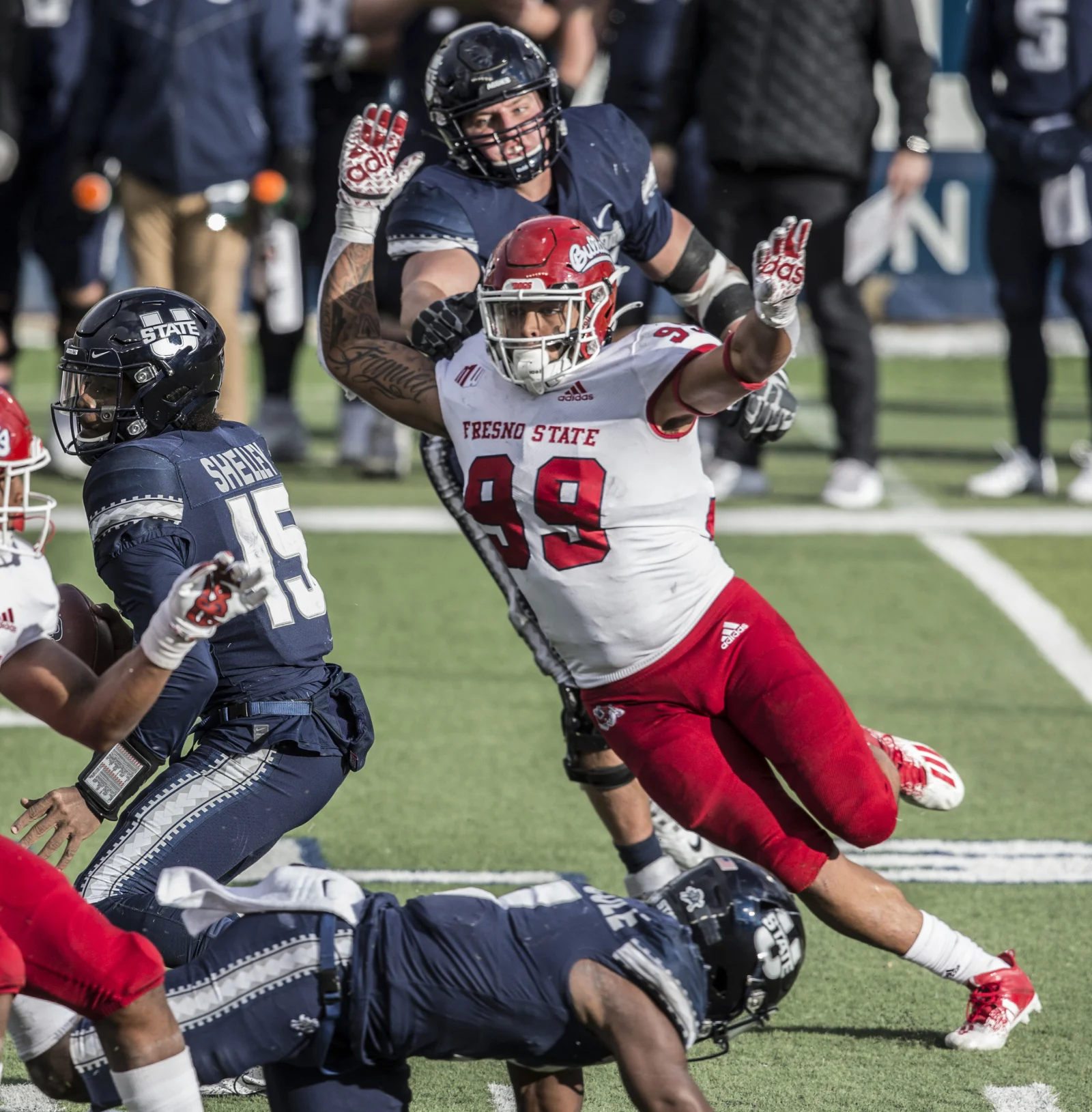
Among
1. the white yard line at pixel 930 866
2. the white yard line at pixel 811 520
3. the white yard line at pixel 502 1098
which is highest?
the white yard line at pixel 502 1098

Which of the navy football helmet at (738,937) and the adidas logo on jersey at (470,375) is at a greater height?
the adidas logo on jersey at (470,375)

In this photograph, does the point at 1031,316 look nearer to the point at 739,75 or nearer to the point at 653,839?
the point at 739,75

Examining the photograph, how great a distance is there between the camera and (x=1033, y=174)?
7.92 metres

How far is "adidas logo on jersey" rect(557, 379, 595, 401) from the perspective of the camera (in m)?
3.68

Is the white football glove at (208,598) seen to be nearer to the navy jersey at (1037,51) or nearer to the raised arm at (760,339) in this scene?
the raised arm at (760,339)

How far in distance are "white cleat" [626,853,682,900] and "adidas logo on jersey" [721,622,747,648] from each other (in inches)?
32.0

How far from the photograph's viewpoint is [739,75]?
7.85m

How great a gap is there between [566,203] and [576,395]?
0.91 meters

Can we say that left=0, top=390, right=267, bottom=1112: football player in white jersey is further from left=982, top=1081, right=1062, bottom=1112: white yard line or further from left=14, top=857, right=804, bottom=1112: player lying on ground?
left=982, top=1081, right=1062, bottom=1112: white yard line

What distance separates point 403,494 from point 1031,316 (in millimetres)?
2999

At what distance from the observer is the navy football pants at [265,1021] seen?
9.02 ft

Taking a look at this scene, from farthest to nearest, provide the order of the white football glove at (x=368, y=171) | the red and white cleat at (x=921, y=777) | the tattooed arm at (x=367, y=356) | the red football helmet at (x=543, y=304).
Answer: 1. the white football glove at (x=368, y=171)
2. the tattooed arm at (x=367, y=356)
3. the red and white cleat at (x=921, y=777)
4. the red football helmet at (x=543, y=304)

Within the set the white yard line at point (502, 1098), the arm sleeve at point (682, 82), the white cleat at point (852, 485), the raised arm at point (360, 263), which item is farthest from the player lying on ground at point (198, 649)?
the white cleat at point (852, 485)

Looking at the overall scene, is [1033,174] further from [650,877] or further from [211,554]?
[211,554]
